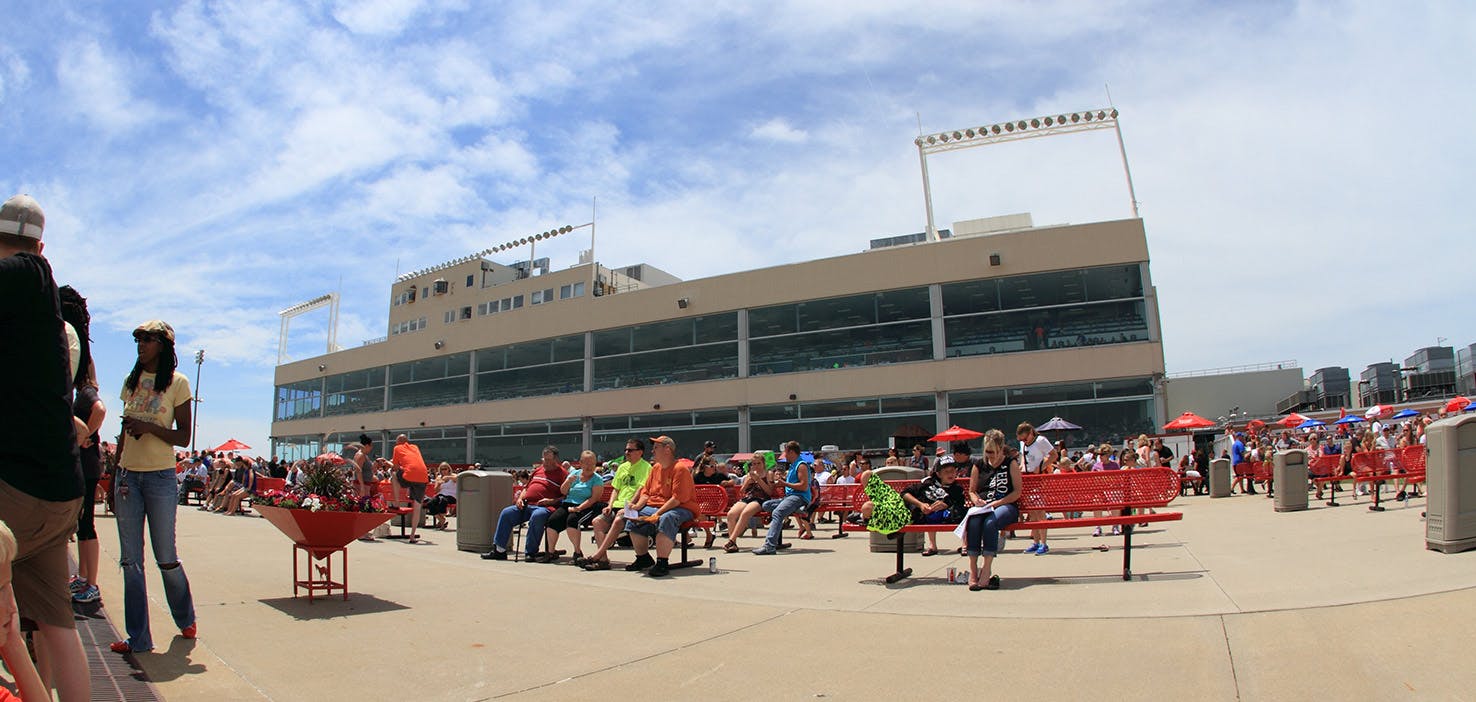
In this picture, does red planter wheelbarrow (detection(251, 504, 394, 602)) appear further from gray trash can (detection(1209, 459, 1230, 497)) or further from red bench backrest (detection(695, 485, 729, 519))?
gray trash can (detection(1209, 459, 1230, 497))

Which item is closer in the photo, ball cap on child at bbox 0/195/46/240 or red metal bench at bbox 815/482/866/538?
ball cap on child at bbox 0/195/46/240

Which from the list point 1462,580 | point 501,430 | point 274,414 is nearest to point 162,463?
point 1462,580

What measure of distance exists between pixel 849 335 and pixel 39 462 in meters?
29.3

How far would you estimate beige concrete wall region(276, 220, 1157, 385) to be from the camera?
27781mm

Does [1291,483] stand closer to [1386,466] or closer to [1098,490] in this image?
[1386,466]

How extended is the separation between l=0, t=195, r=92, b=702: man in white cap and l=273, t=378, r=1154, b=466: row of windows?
1042 inches

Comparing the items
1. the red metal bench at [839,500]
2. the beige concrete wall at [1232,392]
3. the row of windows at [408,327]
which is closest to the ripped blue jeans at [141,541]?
the red metal bench at [839,500]

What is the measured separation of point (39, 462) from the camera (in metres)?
2.97

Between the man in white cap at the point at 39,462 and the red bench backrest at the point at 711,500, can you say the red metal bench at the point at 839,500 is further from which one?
the man in white cap at the point at 39,462

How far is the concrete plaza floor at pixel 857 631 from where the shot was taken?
4191 millimetres

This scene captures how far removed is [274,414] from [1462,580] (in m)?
65.1

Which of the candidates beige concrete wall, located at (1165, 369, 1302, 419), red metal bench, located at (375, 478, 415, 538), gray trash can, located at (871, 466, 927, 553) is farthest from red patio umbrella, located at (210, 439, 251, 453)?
beige concrete wall, located at (1165, 369, 1302, 419)

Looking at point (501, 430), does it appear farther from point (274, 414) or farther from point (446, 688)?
point (446, 688)

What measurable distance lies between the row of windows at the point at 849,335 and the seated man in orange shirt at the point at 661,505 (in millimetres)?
21567
